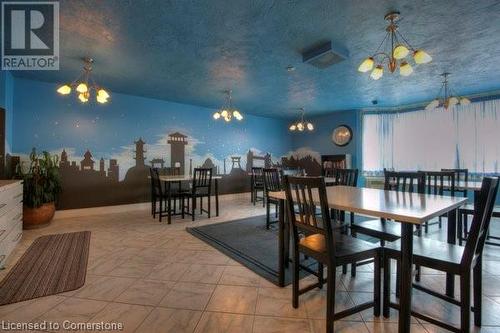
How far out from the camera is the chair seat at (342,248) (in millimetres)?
1537

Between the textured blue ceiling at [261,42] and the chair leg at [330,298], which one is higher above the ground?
the textured blue ceiling at [261,42]

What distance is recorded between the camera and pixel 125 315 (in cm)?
171

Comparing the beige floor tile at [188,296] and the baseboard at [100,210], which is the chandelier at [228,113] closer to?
the baseboard at [100,210]

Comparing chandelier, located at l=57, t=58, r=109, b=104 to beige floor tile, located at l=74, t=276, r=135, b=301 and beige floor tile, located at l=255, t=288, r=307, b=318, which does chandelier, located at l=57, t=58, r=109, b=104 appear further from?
beige floor tile, located at l=255, t=288, r=307, b=318

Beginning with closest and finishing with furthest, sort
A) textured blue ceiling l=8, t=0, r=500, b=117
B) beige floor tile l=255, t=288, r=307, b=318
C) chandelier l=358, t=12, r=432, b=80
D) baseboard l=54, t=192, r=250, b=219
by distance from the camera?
beige floor tile l=255, t=288, r=307, b=318, chandelier l=358, t=12, r=432, b=80, textured blue ceiling l=8, t=0, r=500, b=117, baseboard l=54, t=192, r=250, b=219

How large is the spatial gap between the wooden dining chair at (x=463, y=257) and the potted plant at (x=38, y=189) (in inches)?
191

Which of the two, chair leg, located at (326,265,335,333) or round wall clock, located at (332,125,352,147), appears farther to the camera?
round wall clock, located at (332,125,352,147)

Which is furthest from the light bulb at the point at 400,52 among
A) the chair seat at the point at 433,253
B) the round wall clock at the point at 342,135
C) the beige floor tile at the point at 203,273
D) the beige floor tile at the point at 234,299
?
the round wall clock at the point at 342,135

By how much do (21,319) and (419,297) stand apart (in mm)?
3033

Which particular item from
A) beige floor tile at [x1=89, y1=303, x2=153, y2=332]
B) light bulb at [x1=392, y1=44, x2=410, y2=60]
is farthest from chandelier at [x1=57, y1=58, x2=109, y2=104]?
light bulb at [x1=392, y1=44, x2=410, y2=60]

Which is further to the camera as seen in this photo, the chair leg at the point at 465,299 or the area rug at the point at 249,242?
the area rug at the point at 249,242

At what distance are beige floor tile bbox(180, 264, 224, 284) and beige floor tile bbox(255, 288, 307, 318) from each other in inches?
19.7

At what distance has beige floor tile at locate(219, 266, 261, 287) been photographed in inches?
85.1

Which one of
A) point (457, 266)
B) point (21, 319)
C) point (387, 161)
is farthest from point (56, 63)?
point (387, 161)
